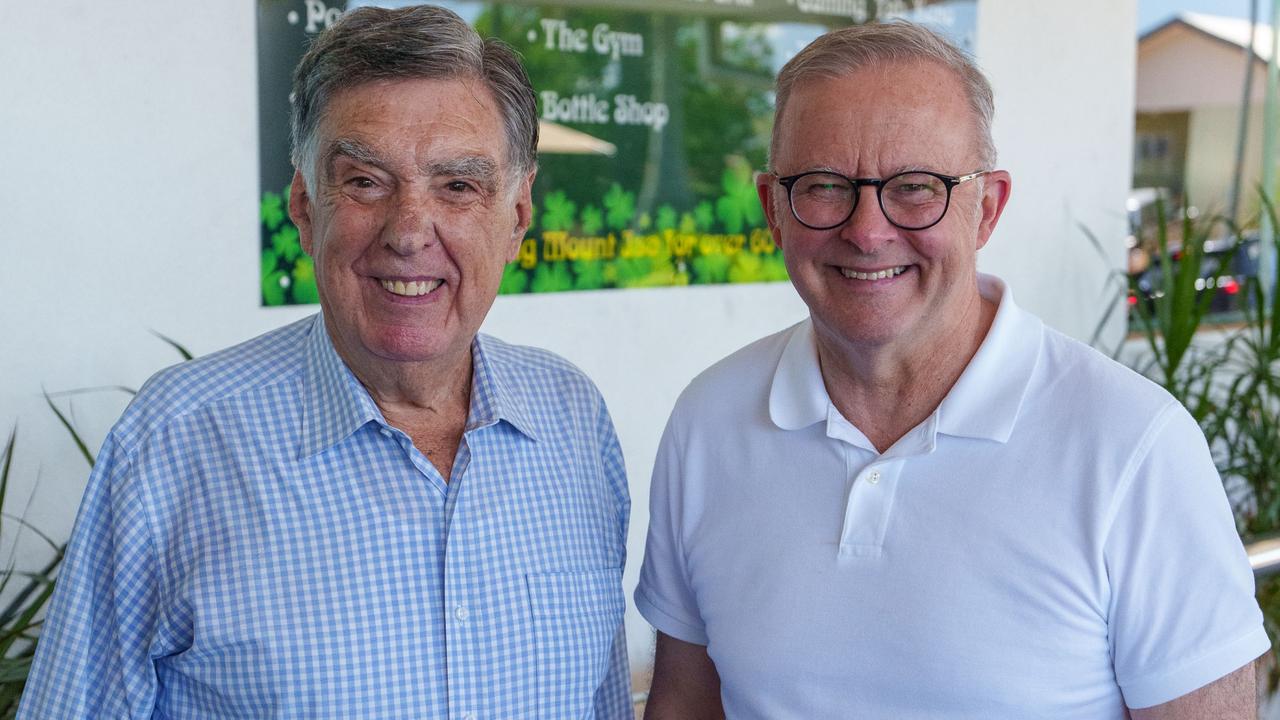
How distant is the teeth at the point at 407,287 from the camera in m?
1.57

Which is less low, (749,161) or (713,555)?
(749,161)

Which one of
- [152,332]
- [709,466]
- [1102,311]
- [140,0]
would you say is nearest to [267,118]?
[140,0]

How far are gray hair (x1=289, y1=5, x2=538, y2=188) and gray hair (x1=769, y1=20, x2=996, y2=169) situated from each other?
352 millimetres

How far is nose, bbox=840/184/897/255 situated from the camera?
1.50 m

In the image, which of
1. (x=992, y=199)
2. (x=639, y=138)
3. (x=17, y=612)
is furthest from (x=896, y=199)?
(x=639, y=138)

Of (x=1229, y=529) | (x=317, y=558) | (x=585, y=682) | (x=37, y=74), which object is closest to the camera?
(x=1229, y=529)

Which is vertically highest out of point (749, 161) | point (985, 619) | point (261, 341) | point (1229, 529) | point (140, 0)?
point (140, 0)

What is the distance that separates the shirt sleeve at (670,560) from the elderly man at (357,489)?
0.17m

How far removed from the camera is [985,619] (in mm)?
1490

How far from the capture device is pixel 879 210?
4.98 feet

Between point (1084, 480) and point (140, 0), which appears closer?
point (1084, 480)

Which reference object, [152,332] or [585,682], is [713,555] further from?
[152,332]

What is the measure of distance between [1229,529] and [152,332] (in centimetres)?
229

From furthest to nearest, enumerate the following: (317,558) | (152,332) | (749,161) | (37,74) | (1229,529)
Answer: (749,161), (152,332), (37,74), (317,558), (1229,529)
